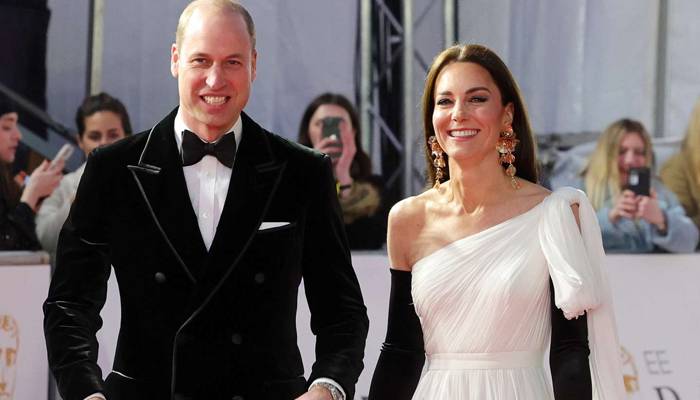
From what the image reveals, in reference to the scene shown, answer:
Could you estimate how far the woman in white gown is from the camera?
10.8 ft

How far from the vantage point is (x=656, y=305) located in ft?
21.3

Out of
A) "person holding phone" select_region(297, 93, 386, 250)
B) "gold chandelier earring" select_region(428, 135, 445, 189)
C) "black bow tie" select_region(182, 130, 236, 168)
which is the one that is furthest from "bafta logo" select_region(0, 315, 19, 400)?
"black bow tie" select_region(182, 130, 236, 168)

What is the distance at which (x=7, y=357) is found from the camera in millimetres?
5871

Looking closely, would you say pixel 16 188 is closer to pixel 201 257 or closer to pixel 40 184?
pixel 40 184

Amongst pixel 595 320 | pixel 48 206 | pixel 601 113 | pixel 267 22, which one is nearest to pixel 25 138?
pixel 48 206

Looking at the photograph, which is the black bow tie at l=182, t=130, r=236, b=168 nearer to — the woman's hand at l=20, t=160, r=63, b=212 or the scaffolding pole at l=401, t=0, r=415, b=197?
the woman's hand at l=20, t=160, r=63, b=212

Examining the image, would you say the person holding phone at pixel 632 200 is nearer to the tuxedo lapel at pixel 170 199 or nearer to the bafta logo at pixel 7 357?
the bafta logo at pixel 7 357

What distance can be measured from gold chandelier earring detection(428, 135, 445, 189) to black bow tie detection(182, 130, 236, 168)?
31.8 inches

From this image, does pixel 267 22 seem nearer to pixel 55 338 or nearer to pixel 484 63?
pixel 484 63

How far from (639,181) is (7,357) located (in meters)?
3.51

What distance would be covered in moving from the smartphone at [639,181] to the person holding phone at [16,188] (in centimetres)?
309

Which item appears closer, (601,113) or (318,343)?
(318,343)

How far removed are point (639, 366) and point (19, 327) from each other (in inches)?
129

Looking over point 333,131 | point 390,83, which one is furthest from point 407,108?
point 333,131
